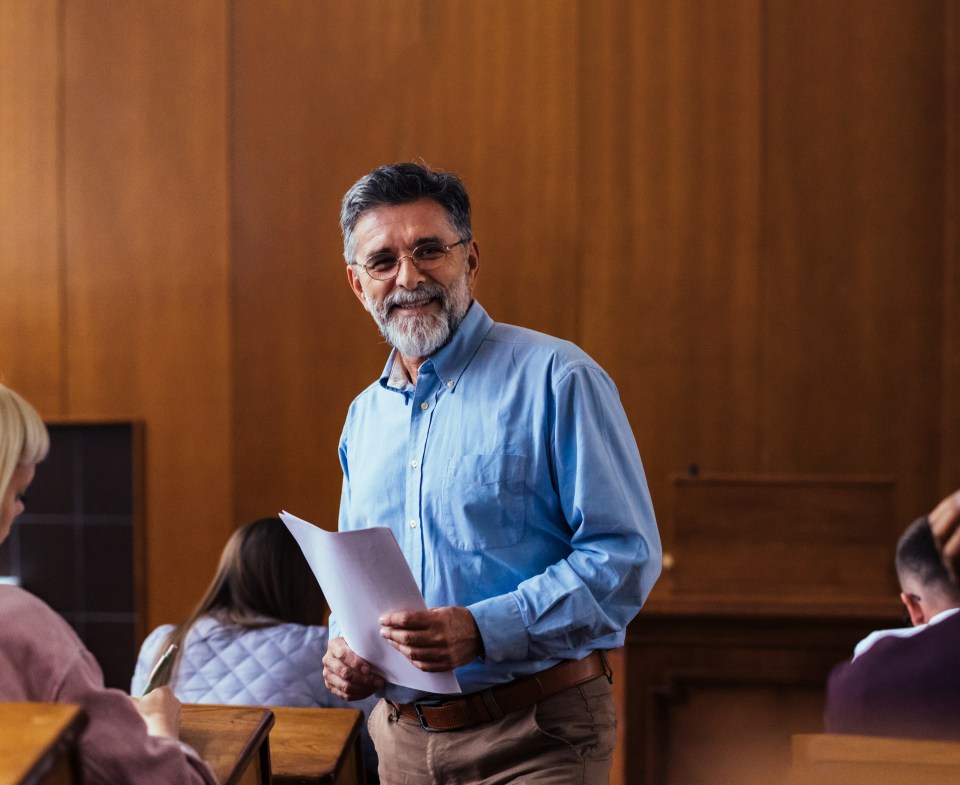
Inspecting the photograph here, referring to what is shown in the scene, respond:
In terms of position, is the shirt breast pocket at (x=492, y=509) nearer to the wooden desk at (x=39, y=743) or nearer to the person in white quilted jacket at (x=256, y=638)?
the wooden desk at (x=39, y=743)

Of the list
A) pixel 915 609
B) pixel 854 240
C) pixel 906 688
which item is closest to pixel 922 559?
pixel 915 609

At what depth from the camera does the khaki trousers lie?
5.46 feet

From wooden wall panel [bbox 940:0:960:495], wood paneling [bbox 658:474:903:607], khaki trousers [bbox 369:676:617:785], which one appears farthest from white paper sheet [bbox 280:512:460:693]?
wooden wall panel [bbox 940:0:960:495]

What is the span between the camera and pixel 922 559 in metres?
2.16

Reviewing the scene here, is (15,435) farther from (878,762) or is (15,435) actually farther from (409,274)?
(878,762)

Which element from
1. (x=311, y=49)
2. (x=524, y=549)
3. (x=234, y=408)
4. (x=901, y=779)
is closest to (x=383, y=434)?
(x=524, y=549)

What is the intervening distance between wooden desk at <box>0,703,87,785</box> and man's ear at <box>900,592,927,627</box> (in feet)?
5.77

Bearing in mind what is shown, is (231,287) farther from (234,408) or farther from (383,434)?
(383,434)

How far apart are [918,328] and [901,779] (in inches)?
139

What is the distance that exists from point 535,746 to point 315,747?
0.50 metres

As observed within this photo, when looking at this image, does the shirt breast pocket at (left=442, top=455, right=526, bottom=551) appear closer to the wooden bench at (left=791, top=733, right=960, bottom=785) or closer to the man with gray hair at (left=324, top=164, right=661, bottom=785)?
the man with gray hair at (left=324, top=164, right=661, bottom=785)

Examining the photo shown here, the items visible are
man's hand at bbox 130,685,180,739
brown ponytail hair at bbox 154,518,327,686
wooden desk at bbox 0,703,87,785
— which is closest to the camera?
wooden desk at bbox 0,703,87,785

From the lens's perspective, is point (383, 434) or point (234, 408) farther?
point (234, 408)

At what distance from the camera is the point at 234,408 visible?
4.77 meters
